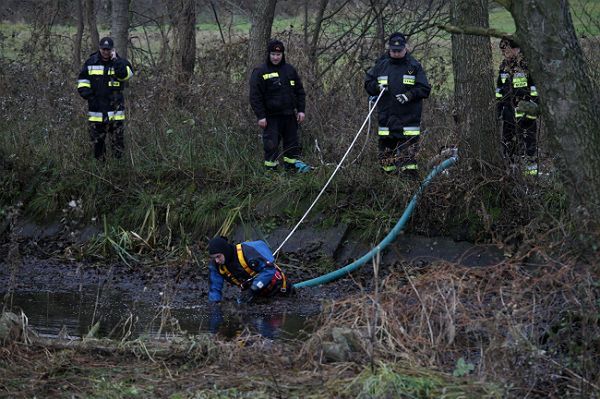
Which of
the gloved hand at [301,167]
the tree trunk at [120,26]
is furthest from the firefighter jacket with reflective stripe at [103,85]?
the tree trunk at [120,26]

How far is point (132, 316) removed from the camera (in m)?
9.80

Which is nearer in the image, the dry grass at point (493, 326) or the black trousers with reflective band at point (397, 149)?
the dry grass at point (493, 326)

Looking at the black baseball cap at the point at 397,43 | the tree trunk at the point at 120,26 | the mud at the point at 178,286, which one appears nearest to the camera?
the mud at the point at 178,286

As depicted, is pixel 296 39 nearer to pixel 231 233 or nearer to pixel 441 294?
pixel 231 233

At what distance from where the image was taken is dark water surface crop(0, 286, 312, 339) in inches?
371

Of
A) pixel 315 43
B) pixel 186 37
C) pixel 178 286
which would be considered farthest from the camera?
pixel 186 37

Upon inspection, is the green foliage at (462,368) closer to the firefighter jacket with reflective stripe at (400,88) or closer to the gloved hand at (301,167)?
the firefighter jacket with reflective stripe at (400,88)

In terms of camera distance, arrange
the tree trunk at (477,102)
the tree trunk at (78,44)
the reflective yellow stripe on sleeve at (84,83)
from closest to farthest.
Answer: the tree trunk at (477,102), the reflective yellow stripe on sleeve at (84,83), the tree trunk at (78,44)

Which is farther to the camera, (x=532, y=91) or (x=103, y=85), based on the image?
(x=103, y=85)

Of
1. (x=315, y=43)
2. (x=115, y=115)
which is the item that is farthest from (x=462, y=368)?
(x=315, y=43)

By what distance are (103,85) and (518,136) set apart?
5.85m

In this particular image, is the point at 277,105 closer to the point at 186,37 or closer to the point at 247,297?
the point at 247,297

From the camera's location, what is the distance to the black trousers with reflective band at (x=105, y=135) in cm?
1334

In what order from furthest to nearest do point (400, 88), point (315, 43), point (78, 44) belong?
1. point (78, 44)
2. point (315, 43)
3. point (400, 88)
